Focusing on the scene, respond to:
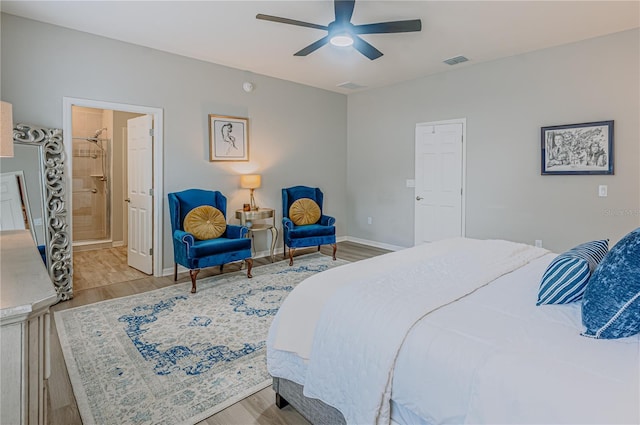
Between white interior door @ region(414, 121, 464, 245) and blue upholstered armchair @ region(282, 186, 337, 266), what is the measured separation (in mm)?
1480

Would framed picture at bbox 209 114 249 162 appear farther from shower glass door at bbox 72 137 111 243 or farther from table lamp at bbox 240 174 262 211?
shower glass door at bbox 72 137 111 243

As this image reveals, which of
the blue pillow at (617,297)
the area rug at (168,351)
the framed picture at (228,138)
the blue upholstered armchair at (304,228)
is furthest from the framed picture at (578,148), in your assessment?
the framed picture at (228,138)

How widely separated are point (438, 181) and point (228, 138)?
3185 mm

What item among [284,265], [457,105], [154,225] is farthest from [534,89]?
[154,225]

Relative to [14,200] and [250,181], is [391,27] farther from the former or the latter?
[14,200]

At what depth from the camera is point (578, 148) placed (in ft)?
13.0

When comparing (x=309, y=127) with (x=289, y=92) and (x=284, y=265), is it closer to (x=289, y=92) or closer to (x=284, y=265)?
(x=289, y=92)

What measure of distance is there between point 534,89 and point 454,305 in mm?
3950

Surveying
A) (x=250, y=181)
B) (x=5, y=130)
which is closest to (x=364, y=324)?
(x=5, y=130)

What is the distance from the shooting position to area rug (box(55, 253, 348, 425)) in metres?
1.95

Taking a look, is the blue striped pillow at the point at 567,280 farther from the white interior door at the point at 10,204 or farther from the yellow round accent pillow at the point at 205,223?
the white interior door at the point at 10,204

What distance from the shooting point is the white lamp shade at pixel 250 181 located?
4.95 meters

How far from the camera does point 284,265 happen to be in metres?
4.90

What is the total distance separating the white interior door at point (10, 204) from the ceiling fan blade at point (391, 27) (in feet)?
10.9
